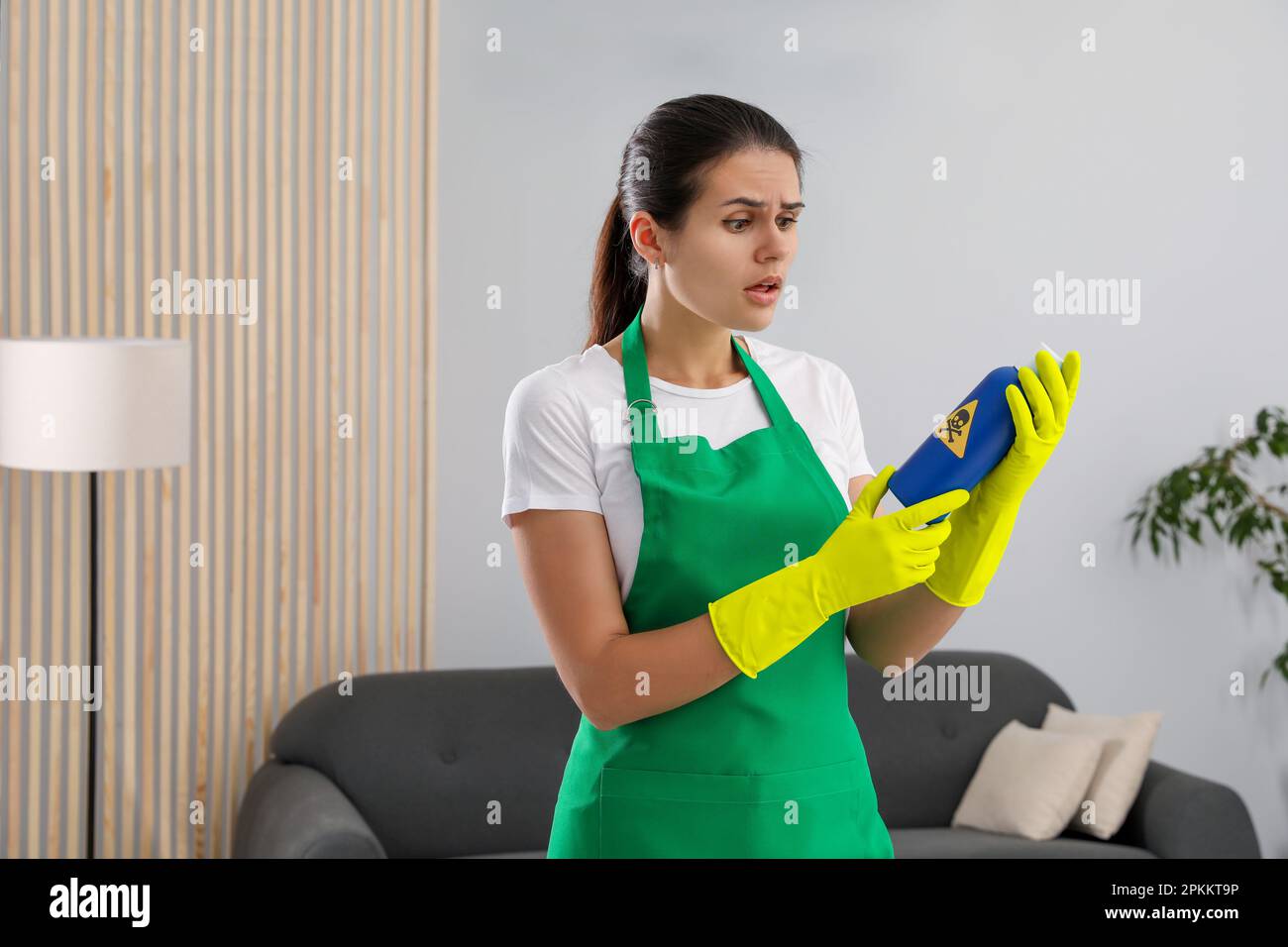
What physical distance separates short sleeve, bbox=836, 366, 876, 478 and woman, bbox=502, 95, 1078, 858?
6cm

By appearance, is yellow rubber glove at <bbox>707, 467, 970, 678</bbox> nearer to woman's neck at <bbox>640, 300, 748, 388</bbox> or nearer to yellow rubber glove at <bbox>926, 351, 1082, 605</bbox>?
yellow rubber glove at <bbox>926, 351, 1082, 605</bbox>

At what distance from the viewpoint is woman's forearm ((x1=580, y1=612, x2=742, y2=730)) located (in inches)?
44.4

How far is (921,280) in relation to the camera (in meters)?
3.54

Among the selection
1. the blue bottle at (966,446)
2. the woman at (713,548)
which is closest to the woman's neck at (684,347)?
the woman at (713,548)

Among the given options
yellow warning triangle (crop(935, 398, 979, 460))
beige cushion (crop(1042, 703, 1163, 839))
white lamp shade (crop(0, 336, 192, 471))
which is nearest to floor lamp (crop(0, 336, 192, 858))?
white lamp shade (crop(0, 336, 192, 471))

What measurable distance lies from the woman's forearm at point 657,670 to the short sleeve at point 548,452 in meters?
0.14

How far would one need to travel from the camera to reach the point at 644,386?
4.16ft

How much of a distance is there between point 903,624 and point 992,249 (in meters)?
2.51

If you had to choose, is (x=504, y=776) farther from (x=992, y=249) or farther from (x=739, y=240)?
(x=739, y=240)

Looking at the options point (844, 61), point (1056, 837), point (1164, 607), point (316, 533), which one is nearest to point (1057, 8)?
point (844, 61)

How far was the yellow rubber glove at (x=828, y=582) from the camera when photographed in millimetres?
1130

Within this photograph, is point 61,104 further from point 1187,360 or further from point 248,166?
point 1187,360

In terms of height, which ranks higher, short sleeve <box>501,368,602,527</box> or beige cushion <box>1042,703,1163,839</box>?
short sleeve <box>501,368,602,527</box>

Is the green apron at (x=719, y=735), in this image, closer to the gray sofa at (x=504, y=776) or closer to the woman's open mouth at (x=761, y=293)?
the woman's open mouth at (x=761, y=293)
